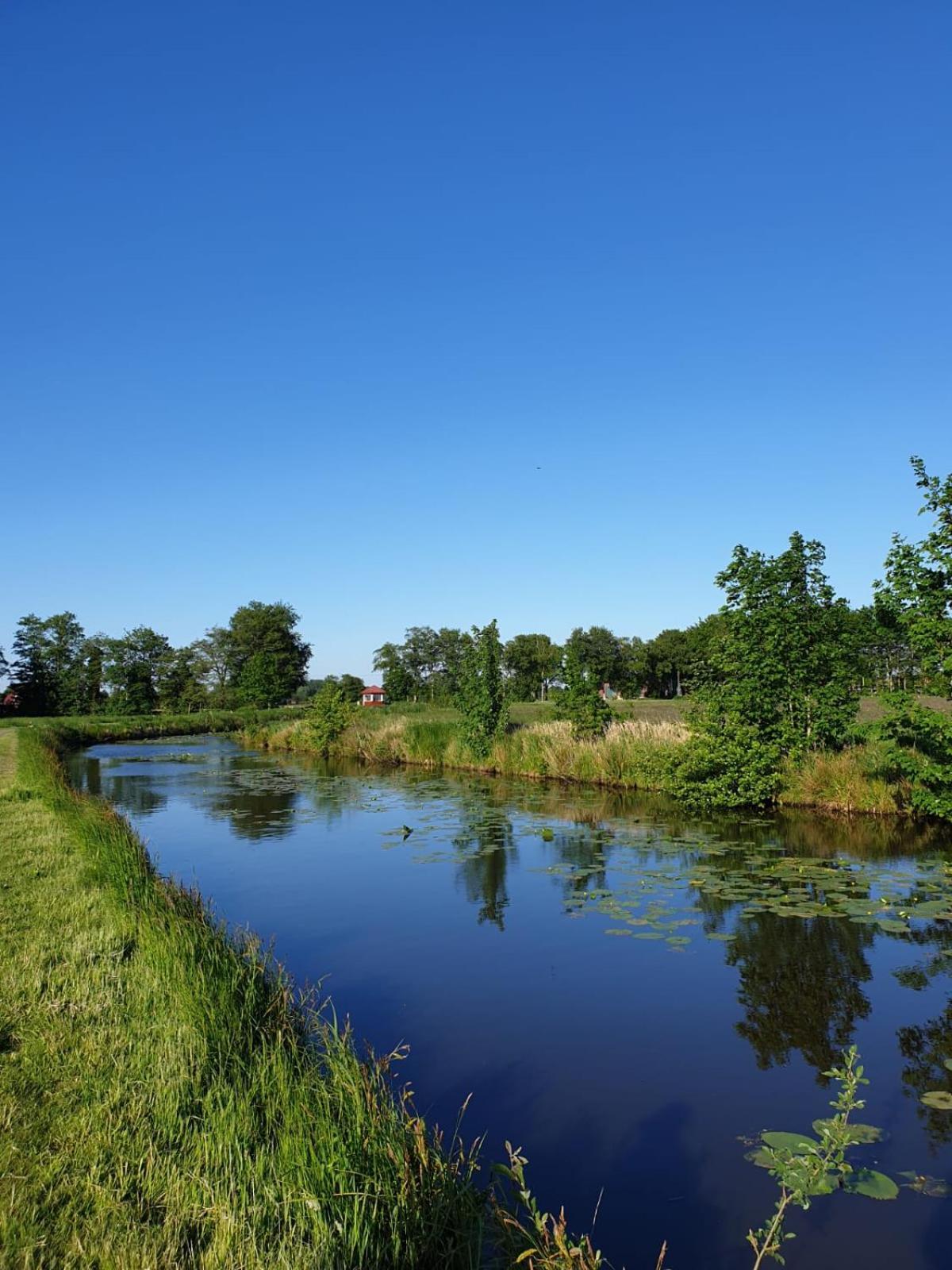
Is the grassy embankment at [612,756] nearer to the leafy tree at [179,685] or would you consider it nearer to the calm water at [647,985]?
the calm water at [647,985]

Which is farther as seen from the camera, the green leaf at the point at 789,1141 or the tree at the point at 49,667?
the tree at the point at 49,667

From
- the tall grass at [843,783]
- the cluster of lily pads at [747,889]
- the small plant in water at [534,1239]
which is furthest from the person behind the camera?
the tall grass at [843,783]

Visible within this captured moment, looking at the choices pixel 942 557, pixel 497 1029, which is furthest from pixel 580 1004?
pixel 942 557

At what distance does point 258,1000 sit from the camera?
5625 mm

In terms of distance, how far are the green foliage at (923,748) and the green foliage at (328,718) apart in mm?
24781

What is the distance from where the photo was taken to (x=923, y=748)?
13164 millimetres

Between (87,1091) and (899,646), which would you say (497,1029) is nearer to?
(87,1091)

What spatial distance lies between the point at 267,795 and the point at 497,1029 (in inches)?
653

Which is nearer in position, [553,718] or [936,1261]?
[936,1261]

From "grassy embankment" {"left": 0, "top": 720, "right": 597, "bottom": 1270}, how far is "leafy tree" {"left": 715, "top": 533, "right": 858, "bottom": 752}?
40.7ft

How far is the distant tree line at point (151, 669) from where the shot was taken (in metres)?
70.4

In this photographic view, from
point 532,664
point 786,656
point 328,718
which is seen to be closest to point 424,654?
point 532,664

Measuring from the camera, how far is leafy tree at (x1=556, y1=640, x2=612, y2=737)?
22.9 metres

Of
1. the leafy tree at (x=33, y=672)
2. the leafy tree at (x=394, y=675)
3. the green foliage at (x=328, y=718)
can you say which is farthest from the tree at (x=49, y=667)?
the green foliage at (x=328, y=718)
